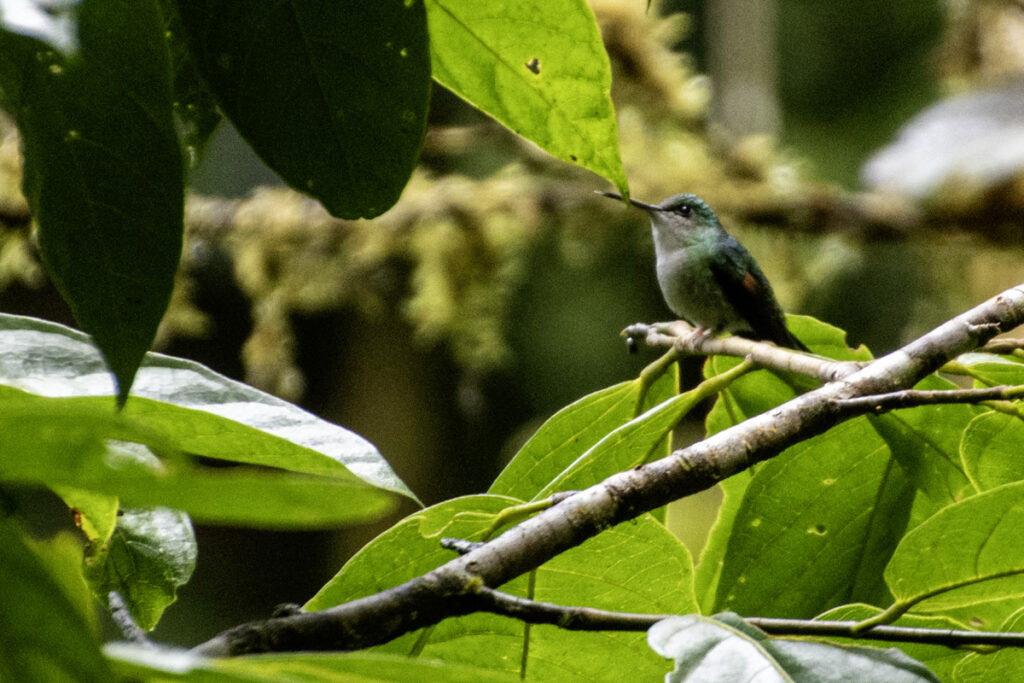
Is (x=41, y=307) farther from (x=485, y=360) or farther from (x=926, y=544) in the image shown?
(x=926, y=544)

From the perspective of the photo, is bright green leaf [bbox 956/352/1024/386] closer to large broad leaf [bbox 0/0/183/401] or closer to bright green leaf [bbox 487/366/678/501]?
bright green leaf [bbox 487/366/678/501]

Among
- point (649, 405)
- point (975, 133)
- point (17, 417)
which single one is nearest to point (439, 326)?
point (975, 133)

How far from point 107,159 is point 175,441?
0.16 metres

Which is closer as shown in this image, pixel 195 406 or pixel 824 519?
pixel 195 406

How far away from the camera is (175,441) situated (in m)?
0.53

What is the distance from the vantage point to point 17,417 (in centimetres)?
24

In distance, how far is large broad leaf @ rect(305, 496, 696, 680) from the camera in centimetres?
59

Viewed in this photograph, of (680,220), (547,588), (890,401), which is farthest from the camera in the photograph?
(680,220)

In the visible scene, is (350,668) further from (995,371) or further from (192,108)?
(995,371)

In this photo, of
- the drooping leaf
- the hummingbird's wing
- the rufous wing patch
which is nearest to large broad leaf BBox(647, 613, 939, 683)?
the drooping leaf

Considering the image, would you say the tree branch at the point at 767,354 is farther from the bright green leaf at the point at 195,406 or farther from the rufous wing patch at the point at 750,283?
the rufous wing patch at the point at 750,283

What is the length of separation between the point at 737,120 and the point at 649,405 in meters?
2.97

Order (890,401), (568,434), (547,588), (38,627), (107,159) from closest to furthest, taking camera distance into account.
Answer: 1. (38,627)
2. (107,159)
3. (890,401)
4. (547,588)
5. (568,434)

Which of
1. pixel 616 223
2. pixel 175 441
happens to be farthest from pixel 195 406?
pixel 616 223
